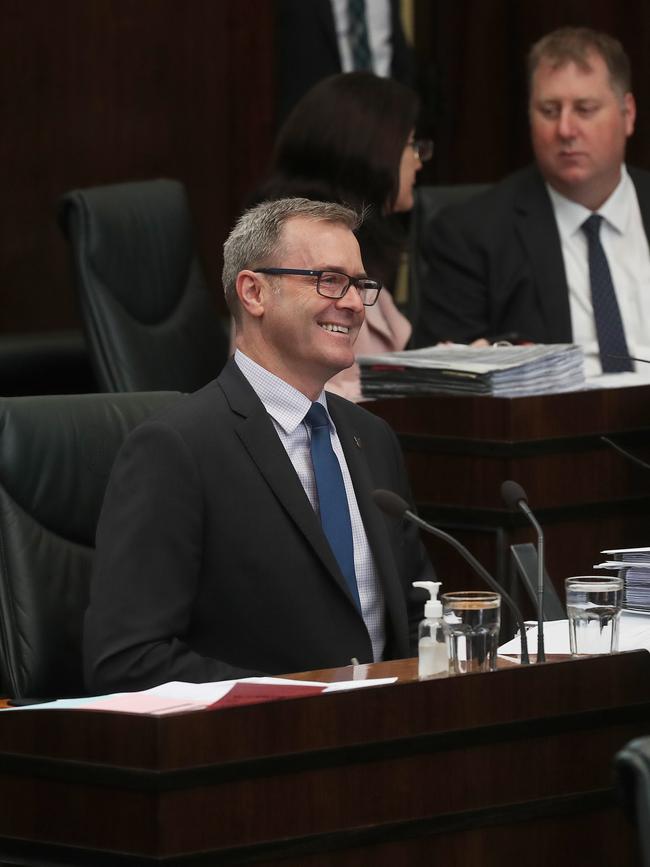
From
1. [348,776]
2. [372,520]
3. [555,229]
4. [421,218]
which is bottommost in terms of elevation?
[348,776]

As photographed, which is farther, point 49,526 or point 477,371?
point 477,371

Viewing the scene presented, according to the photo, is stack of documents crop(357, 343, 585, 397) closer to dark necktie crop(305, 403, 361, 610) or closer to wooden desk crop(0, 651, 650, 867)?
dark necktie crop(305, 403, 361, 610)

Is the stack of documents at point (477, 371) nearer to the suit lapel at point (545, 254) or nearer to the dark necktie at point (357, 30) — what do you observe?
the suit lapel at point (545, 254)

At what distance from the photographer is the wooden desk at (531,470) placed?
10.9 ft

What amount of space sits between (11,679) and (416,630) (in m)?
0.61

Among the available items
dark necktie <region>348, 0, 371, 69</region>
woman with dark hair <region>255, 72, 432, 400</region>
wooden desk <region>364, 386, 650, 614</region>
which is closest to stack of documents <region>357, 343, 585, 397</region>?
wooden desk <region>364, 386, 650, 614</region>

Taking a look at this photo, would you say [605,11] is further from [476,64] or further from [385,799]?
[385,799]

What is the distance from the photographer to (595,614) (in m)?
2.18

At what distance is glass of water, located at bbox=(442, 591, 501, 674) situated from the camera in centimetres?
201

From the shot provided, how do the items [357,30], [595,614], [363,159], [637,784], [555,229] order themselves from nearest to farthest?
[637,784] → [595,614] → [363,159] → [555,229] → [357,30]

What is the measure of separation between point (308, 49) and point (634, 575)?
332 centimetres

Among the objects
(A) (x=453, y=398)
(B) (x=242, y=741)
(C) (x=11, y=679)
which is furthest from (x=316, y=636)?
(A) (x=453, y=398)

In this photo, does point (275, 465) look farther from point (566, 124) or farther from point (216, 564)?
point (566, 124)

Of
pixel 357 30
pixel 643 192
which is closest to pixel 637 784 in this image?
pixel 643 192
